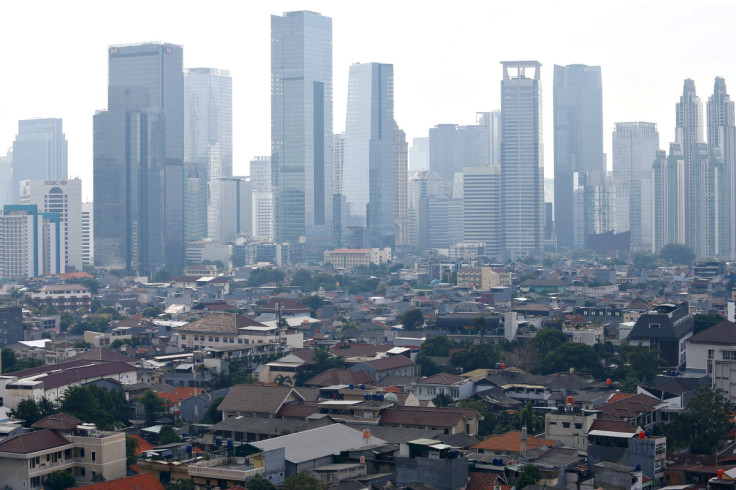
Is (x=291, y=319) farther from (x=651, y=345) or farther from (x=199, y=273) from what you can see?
(x=199, y=273)

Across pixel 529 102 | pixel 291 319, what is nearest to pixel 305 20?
pixel 529 102

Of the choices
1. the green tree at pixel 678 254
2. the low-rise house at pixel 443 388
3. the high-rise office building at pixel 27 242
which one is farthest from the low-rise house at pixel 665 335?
the green tree at pixel 678 254

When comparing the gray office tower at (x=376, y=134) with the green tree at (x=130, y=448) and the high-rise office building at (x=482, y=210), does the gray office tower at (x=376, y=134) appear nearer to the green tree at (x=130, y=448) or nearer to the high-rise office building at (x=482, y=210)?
the high-rise office building at (x=482, y=210)

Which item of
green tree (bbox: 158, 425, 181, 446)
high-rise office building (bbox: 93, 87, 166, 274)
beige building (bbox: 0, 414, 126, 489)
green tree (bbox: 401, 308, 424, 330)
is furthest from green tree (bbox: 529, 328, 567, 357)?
high-rise office building (bbox: 93, 87, 166, 274)

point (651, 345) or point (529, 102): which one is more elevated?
point (529, 102)

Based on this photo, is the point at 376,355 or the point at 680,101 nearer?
the point at 376,355

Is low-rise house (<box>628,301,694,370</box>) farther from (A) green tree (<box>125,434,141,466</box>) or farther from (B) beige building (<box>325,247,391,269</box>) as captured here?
(B) beige building (<box>325,247,391,269</box>)

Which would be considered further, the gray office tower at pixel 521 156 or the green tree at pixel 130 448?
the gray office tower at pixel 521 156

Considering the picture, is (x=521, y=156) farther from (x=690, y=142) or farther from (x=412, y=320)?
(x=412, y=320)
